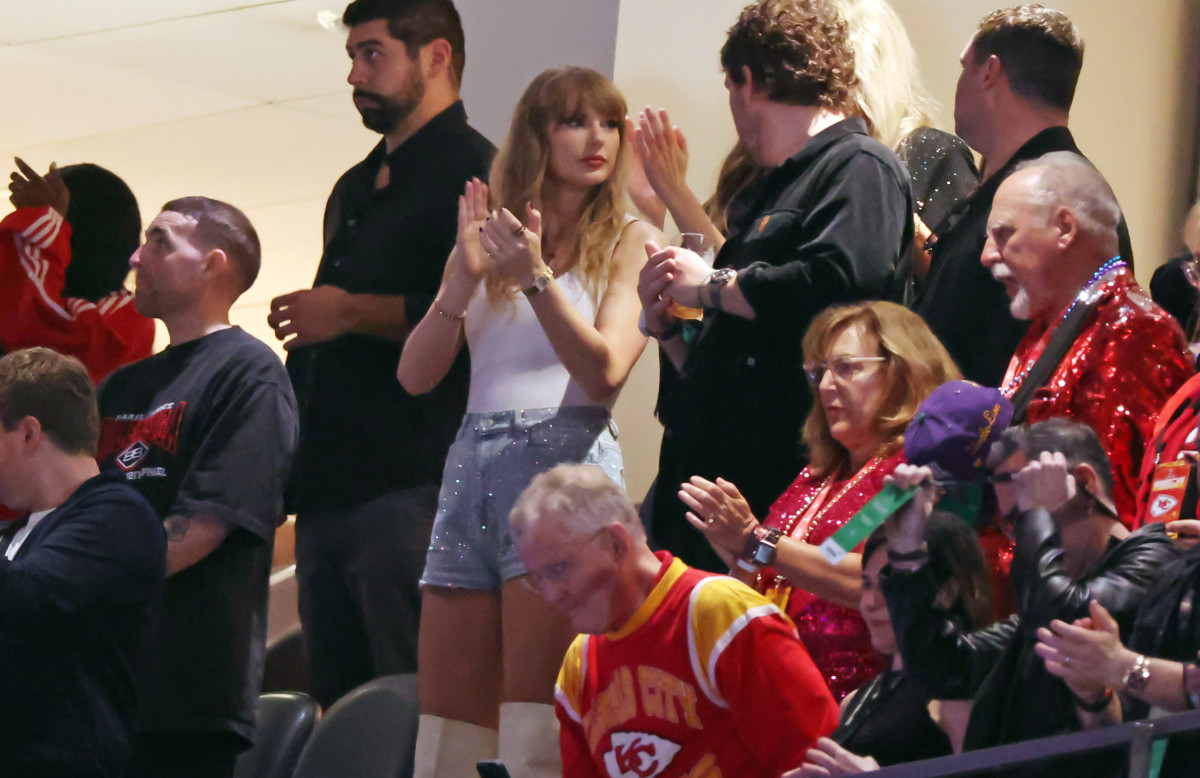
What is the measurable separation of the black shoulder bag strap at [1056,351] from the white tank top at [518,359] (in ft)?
2.67

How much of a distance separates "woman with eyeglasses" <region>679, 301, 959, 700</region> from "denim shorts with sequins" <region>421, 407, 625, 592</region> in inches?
16.1

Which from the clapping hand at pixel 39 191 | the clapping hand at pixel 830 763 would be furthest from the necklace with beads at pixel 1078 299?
the clapping hand at pixel 39 191

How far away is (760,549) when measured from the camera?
2.27 m

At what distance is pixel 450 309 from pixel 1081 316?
1166 mm

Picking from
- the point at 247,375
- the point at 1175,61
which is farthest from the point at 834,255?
the point at 1175,61

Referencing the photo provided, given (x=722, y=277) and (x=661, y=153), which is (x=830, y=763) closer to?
(x=722, y=277)

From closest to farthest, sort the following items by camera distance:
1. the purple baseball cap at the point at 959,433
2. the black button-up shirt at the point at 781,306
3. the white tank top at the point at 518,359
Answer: the purple baseball cap at the point at 959,433, the black button-up shirt at the point at 781,306, the white tank top at the point at 518,359

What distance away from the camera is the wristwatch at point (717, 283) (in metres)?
2.60

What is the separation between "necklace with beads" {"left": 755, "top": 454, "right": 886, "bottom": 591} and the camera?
2.37 metres

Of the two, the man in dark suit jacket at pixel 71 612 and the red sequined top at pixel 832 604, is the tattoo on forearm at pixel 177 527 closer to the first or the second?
the man in dark suit jacket at pixel 71 612

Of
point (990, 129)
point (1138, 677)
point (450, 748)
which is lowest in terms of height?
point (450, 748)

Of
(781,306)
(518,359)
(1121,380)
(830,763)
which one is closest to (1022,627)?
(830,763)

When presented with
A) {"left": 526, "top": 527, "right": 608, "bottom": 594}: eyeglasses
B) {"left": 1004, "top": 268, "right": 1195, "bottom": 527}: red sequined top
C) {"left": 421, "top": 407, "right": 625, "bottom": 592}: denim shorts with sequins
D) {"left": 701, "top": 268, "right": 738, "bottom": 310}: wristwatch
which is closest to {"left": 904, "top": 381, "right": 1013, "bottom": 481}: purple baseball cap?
{"left": 1004, "top": 268, "right": 1195, "bottom": 527}: red sequined top

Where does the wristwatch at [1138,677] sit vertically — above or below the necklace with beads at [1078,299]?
below
